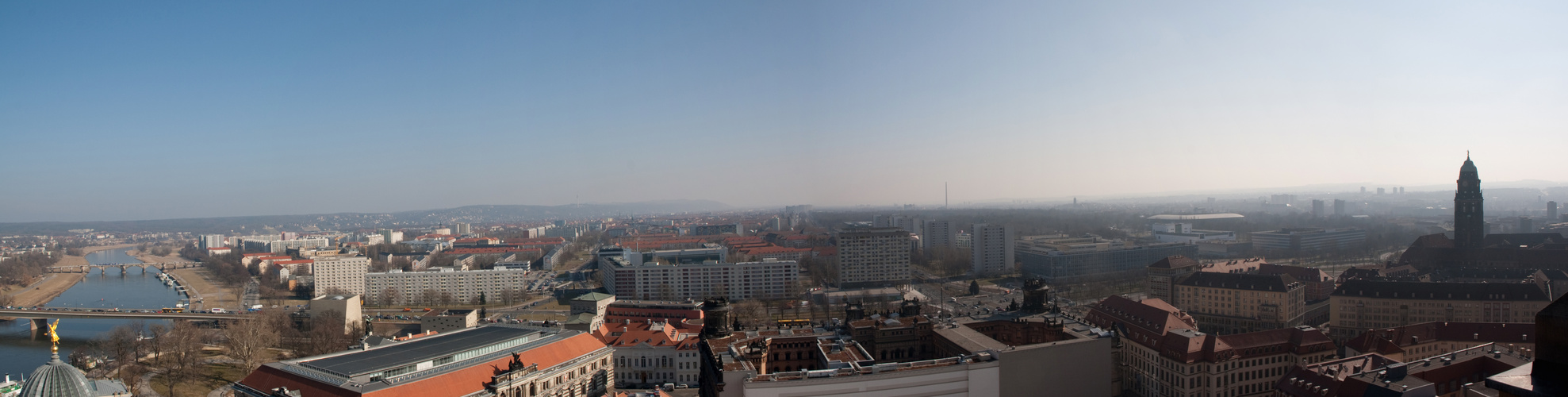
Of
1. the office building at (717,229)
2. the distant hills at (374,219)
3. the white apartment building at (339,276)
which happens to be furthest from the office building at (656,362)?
the distant hills at (374,219)

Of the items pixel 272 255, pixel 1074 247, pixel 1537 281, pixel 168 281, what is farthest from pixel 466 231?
pixel 1537 281

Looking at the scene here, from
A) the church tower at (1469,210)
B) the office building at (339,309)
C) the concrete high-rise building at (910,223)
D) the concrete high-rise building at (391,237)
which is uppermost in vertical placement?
the church tower at (1469,210)

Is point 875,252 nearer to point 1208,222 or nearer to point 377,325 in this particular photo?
point 377,325

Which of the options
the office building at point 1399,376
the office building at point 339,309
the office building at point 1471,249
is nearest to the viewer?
the office building at point 1399,376

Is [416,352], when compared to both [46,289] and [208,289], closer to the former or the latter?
[208,289]

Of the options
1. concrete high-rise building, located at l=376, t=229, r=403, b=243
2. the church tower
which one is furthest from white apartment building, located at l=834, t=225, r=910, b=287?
concrete high-rise building, located at l=376, t=229, r=403, b=243

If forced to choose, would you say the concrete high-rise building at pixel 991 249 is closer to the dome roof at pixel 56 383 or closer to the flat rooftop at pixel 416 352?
the flat rooftop at pixel 416 352

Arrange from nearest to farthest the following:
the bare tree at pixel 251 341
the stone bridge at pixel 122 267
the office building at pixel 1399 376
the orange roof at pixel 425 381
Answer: the office building at pixel 1399 376 < the orange roof at pixel 425 381 < the bare tree at pixel 251 341 < the stone bridge at pixel 122 267
